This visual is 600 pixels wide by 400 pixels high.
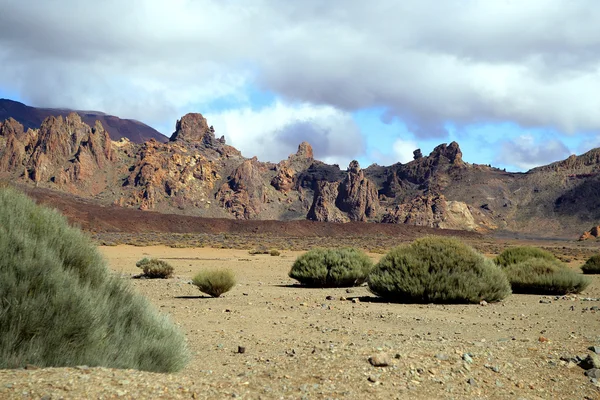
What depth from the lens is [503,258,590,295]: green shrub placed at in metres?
19.8

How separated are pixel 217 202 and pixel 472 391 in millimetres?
160853

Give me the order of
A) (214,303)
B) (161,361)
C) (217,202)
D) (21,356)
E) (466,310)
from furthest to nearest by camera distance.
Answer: (217,202) → (214,303) → (466,310) → (161,361) → (21,356)

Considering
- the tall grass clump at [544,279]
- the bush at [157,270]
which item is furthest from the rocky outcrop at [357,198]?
the tall grass clump at [544,279]

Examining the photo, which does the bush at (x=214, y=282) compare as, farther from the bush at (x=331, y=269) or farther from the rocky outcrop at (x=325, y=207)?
the rocky outcrop at (x=325, y=207)

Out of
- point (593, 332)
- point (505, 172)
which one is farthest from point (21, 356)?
point (505, 172)

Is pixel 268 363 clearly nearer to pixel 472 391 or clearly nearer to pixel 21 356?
pixel 472 391

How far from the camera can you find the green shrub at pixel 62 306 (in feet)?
17.8

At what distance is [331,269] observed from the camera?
835 inches

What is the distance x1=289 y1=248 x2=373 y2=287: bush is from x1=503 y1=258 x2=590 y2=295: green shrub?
5.24m

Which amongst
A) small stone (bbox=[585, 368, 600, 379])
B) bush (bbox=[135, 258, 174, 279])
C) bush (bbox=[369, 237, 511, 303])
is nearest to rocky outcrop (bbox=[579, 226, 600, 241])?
bush (bbox=[135, 258, 174, 279])

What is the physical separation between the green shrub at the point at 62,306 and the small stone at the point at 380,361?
2324 millimetres

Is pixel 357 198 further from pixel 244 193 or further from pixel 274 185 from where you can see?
pixel 244 193

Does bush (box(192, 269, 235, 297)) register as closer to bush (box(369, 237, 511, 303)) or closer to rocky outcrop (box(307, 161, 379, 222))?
bush (box(369, 237, 511, 303))

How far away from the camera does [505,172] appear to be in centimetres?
17575
